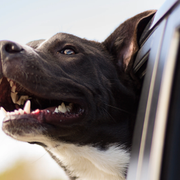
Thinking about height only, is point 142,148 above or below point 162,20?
below

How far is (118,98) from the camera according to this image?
2395 mm

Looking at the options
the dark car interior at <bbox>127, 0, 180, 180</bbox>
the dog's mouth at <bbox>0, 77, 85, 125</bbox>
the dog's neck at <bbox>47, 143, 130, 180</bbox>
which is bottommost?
the dog's neck at <bbox>47, 143, 130, 180</bbox>

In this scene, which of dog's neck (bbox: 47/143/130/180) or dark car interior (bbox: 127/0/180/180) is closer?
dark car interior (bbox: 127/0/180/180)

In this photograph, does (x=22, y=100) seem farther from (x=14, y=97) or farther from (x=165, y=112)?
(x=165, y=112)

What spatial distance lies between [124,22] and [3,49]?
1.20 meters

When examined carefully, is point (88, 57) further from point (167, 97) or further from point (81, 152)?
point (167, 97)

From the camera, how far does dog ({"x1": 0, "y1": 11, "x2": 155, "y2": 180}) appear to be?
2.04m

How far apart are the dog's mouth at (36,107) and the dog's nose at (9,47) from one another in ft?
0.85

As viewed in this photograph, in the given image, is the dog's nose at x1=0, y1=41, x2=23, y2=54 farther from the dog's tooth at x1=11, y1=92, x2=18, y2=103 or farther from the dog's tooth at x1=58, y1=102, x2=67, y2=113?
the dog's tooth at x1=58, y1=102, x2=67, y2=113

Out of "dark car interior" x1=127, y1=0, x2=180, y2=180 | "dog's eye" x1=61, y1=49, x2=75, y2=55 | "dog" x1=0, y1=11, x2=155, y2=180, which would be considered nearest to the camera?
"dark car interior" x1=127, y1=0, x2=180, y2=180

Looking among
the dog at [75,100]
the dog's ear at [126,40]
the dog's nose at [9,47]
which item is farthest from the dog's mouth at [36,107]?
the dog's ear at [126,40]

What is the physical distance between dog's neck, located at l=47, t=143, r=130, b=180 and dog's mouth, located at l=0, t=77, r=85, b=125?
0.96ft

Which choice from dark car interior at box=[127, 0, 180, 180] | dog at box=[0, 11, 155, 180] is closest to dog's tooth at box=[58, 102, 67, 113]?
dog at box=[0, 11, 155, 180]

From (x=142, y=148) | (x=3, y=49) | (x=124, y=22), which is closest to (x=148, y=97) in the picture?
(x=142, y=148)
